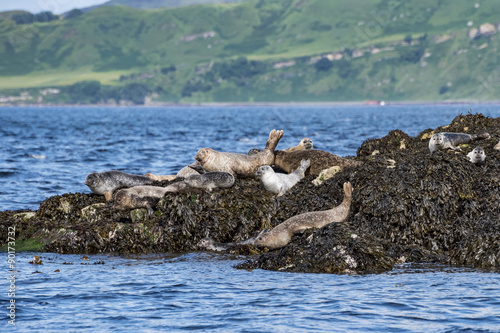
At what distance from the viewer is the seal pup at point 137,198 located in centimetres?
1421

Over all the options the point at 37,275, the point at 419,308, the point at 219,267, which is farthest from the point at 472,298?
the point at 37,275

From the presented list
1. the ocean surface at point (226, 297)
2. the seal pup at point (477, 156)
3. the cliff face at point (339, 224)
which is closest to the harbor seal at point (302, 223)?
the cliff face at point (339, 224)

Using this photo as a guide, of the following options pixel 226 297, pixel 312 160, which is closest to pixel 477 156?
pixel 312 160

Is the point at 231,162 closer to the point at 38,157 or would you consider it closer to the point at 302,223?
the point at 302,223

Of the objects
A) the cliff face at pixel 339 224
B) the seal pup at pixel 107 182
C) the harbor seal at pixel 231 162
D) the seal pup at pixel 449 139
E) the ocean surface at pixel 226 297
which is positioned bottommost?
the ocean surface at pixel 226 297

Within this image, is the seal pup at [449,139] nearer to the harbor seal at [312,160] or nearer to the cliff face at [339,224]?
the cliff face at [339,224]

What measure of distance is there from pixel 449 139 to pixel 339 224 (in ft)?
18.1

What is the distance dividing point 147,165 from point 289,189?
1776 centimetres

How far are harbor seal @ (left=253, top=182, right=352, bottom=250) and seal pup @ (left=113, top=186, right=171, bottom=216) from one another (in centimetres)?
277

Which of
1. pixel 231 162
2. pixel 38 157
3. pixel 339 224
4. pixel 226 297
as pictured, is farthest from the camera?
pixel 38 157

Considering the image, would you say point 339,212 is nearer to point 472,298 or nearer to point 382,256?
point 382,256

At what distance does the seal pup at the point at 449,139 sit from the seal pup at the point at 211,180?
4.86 metres

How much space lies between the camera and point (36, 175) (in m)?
→ 27.6

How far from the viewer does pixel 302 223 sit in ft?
41.5
